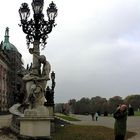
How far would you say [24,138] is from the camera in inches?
724

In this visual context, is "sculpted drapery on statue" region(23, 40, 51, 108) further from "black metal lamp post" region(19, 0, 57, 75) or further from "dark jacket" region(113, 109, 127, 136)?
"dark jacket" region(113, 109, 127, 136)

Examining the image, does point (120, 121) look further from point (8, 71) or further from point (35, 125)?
point (8, 71)

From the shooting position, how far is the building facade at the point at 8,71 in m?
120

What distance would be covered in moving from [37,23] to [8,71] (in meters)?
112

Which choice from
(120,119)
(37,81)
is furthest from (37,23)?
(120,119)

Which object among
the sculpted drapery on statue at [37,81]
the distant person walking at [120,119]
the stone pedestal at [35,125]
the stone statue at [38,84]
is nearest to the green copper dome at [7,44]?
the sculpted drapery on statue at [37,81]

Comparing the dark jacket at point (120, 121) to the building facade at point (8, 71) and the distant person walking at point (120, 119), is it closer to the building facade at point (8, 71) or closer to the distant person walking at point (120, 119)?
the distant person walking at point (120, 119)

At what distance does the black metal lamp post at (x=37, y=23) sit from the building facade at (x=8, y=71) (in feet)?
291

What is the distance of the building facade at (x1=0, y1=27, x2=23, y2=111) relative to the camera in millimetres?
120175

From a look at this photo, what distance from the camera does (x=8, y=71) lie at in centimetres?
13512

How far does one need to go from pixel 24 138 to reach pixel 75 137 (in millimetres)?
10448

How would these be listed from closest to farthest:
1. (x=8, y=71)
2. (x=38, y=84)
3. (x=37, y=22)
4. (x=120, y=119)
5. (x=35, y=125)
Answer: (x=120, y=119), (x=35, y=125), (x=38, y=84), (x=37, y=22), (x=8, y=71)

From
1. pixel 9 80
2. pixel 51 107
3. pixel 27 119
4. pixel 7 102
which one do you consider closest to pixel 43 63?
pixel 27 119

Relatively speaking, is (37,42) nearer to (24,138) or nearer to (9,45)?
(24,138)
